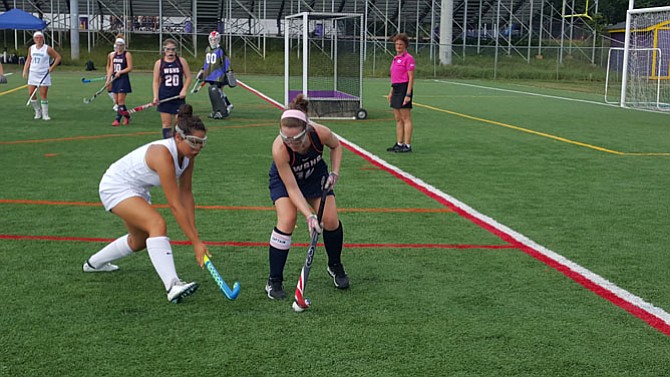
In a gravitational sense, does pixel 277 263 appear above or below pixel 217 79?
below

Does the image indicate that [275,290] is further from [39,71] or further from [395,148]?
[39,71]

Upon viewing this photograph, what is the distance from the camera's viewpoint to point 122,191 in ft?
18.3

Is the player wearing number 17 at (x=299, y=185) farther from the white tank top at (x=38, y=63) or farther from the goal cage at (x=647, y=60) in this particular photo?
the goal cage at (x=647, y=60)

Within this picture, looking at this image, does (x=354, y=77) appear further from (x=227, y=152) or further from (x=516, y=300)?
(x=516, y=300)

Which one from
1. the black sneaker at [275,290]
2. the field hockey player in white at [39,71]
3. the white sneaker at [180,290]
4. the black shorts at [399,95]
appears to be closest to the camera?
the white sneaker at [180,290]

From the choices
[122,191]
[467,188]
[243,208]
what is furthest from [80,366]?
[467,188]

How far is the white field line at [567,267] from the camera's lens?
18.0 ft

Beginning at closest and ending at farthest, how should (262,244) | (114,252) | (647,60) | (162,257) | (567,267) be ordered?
(162,257), (114,252), (567,267), (262,244), (647,60)

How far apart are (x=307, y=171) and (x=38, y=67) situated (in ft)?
43.9

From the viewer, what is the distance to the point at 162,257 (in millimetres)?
5402

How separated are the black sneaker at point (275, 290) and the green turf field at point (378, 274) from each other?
6 centimetres

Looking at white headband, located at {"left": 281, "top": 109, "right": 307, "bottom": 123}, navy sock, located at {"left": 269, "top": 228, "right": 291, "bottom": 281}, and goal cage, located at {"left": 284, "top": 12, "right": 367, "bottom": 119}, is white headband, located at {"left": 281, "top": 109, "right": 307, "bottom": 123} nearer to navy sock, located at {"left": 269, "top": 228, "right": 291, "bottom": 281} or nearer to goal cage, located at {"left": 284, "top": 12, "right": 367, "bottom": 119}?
navy sock, located at {"left": 269, "top": 228, "right": 291, "bottom": 281}

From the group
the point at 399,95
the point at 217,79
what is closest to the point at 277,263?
the point at 399,95

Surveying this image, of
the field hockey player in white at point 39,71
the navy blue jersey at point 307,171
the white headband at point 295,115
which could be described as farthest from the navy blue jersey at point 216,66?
the white headband at point 295,115
